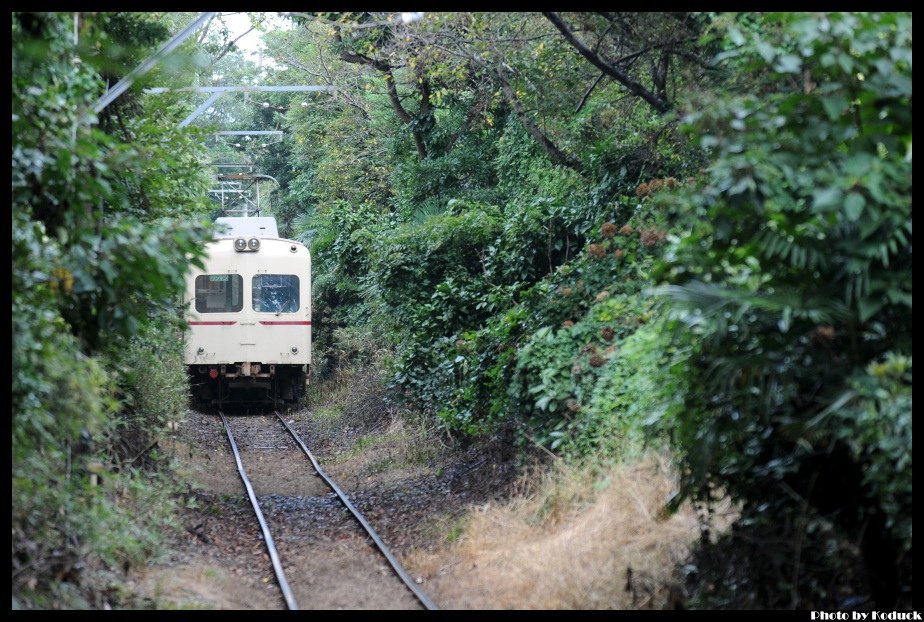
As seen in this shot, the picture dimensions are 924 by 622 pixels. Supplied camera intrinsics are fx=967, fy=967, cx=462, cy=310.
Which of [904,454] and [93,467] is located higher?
[904,454]

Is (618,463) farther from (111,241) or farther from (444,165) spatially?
(444,165)

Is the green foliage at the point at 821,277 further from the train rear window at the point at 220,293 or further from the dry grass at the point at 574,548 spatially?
the train rear window at the point at 220,293

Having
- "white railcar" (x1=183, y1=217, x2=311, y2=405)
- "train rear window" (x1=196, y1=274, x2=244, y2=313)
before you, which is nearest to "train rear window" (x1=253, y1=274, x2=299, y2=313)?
"white railcar" (x1=183, y1=217, x2=311, y2=405)

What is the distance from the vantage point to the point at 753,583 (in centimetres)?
523

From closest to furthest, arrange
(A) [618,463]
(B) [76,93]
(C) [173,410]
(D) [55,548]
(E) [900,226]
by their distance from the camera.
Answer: (E) [900,226]
(D) [55,548]
(B) [76,93]
(A) [618,463]
(C) [173,410]

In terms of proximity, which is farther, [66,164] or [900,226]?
[66,164]

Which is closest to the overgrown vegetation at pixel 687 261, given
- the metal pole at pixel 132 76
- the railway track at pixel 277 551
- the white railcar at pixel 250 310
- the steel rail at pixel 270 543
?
the white railcar at pixel 250 310

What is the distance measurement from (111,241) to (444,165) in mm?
13198

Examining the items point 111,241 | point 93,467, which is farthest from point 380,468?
point 111,241

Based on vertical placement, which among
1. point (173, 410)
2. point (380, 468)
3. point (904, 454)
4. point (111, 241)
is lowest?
point (380, 468)

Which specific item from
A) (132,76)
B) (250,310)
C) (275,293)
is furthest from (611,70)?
(250,310)

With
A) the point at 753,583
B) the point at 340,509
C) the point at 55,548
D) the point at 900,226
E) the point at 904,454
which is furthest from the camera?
the point at 340,509

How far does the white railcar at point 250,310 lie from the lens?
17609 millimetres

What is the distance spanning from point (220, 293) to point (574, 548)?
12356mm
